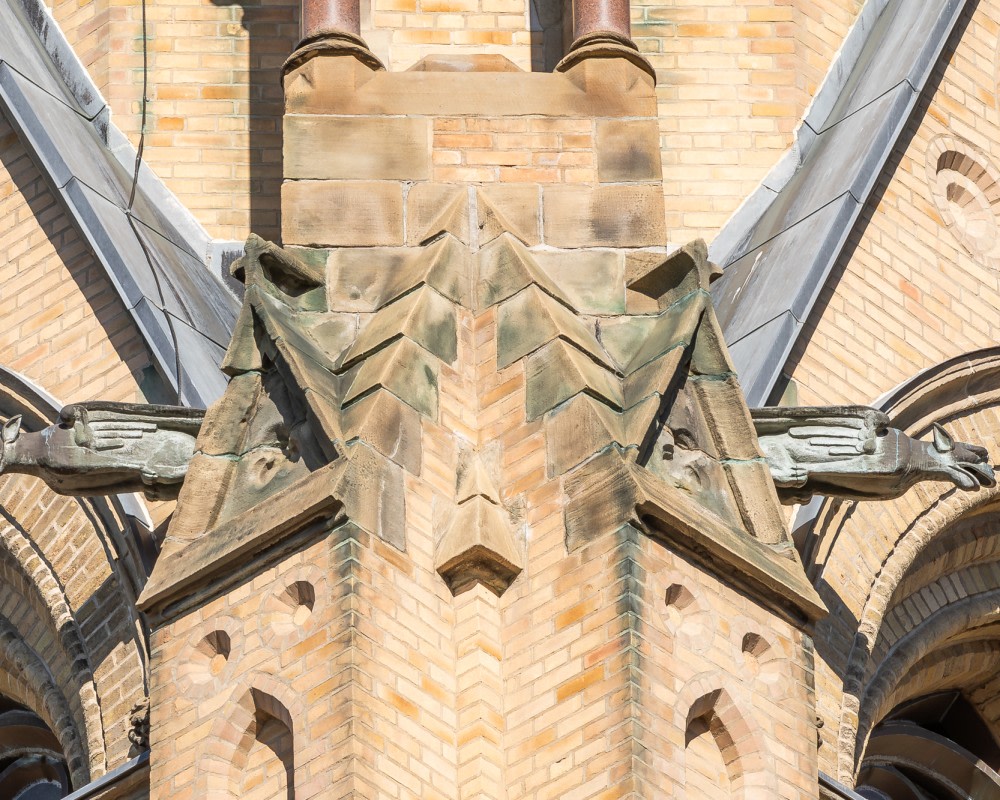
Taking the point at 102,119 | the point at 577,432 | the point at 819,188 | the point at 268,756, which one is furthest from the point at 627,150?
the point at 102,119

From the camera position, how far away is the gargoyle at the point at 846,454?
508 inches

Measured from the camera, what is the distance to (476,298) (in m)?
13.0

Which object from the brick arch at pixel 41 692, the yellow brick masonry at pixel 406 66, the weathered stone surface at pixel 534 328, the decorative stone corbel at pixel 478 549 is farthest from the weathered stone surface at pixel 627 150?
the brick arch at pixel 41 692

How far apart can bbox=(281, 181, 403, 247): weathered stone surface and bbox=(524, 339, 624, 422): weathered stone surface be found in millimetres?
1188

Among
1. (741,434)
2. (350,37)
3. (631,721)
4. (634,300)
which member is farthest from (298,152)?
(631,721)

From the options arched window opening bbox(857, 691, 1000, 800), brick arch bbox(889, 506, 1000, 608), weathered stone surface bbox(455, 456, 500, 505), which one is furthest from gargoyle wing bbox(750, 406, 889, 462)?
arched window opening bbox(857, 691, 1000, 800)

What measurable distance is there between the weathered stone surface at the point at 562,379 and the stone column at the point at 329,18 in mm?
2402

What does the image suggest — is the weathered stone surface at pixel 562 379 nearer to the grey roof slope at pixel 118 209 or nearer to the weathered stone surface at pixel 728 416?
the weathered stone surface at pixel 728 416

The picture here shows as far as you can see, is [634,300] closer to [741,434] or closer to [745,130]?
[741,434]

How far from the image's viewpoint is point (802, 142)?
17031mm

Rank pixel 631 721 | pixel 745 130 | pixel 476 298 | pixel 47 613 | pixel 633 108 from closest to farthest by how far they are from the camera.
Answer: pixel 631 721
pixel 476 298
pixel 633 108
pixel 47 613
pixel 745 130

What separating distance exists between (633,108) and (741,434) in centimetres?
207

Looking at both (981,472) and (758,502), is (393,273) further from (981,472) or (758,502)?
(981,472)

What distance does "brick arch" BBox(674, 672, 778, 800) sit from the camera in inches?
448
